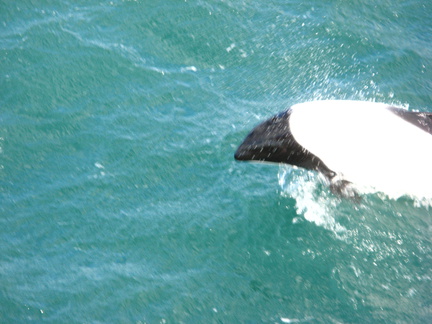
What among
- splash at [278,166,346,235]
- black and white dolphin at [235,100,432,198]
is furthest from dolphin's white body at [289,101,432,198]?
splash at [278,166,346,235]

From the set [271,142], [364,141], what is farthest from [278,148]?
[364,141]

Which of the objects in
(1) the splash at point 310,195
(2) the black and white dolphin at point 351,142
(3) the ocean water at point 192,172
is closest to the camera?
(3) the ocean water at point 192,172

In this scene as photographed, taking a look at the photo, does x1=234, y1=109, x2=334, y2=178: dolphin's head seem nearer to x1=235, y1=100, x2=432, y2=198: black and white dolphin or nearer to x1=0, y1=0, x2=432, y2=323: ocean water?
x1=235, y1=100, x2=432, y2=198: black and white dolphin

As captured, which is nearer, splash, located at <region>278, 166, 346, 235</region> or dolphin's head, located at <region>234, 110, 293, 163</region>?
dolphin's head, located at <region>234, 110, 293, 163</region>

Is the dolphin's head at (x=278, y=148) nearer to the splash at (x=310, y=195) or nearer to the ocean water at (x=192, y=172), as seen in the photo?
the splash at (x=310, y=195)

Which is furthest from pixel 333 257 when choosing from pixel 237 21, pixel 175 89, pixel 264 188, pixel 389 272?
pixel 237 21

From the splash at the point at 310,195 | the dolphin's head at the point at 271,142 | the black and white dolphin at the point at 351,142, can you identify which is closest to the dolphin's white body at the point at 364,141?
the black and white dolphin at the point at 351,142

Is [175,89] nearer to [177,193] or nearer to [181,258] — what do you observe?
[177,193]
